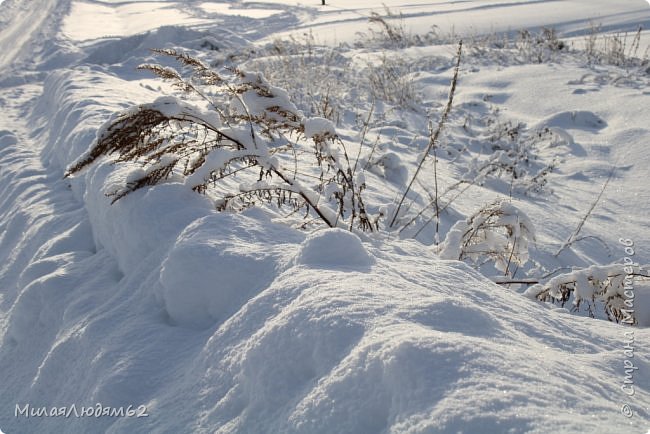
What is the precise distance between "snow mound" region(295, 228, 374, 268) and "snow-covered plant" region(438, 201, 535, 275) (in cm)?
77

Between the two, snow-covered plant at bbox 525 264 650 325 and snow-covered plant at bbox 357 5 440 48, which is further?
snow-covered plant at bbox 357 5 440 48

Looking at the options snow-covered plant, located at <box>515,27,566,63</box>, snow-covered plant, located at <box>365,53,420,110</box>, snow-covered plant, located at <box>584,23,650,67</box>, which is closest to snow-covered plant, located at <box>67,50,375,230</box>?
snow-covered plant, located at <box>365,53,420,110</box>

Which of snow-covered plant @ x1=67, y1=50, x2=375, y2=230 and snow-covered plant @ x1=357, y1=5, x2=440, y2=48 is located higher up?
snow-covered plant @ x1=67, y1=50, x2=375, y2=230

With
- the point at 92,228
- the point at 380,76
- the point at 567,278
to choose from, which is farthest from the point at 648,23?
the point at 92,228

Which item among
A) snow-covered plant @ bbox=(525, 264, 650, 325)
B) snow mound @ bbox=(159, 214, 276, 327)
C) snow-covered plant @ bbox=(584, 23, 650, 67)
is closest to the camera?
snow mound @ bbox=(159, 214, 276, 327)

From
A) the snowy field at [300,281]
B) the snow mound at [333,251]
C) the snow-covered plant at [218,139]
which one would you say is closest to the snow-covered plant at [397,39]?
the snowy field at [300,281]

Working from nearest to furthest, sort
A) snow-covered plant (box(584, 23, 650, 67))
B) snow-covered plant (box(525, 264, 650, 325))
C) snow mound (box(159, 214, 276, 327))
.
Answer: snow mound (box(159, 214, 276, 327))
snow-covered plant (box(525, 264, 650, 325))
snow-covered plant (box(584, 23, 650, 67))

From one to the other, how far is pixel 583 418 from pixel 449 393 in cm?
23

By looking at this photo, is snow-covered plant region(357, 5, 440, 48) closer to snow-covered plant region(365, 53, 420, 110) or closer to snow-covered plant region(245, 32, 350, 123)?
snow-covered plant region(245, 32, 350, 123)

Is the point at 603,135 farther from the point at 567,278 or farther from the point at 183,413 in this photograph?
the point at 183,413

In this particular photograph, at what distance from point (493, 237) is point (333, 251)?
112 cm

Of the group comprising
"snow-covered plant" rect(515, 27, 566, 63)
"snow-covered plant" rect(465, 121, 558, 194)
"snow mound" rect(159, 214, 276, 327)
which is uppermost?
"snow mound" rect(159, 214, 276, 327)

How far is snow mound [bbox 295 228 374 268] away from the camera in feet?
5.39

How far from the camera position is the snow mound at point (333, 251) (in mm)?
1643
